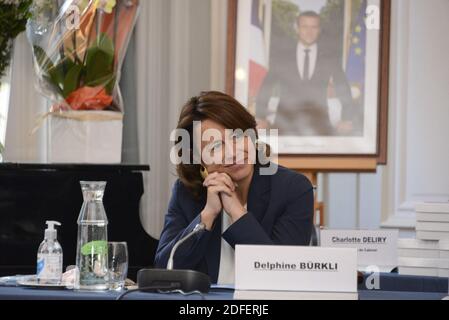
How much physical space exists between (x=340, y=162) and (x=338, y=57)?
0.51 m

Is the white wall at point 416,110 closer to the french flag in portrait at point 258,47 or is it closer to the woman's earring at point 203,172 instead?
the french flag in portrait at point 258,47

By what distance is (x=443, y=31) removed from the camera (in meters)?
4.35

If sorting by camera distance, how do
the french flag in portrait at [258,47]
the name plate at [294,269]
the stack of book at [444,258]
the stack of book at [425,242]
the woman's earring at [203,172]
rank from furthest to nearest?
the french flag in portrait at [258,47] → the stack of book at [425,242] → the stack of book at [444,258] → the woman's earring at [203,172] → the name plate at [294,269]

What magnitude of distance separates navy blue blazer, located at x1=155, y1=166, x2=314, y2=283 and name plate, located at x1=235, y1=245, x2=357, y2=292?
0.58 meters

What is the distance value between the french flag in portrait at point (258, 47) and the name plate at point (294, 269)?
2466 millimetres

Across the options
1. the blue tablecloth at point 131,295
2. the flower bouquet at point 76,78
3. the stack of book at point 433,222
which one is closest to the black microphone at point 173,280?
the blue tablecloth at point 131,295

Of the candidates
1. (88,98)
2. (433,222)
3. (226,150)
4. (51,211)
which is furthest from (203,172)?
(88,98)

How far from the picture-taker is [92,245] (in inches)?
86.0

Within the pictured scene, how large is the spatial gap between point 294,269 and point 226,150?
28.8 inches

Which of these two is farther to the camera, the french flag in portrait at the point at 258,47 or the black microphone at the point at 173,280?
the french flag in portrait at the point at 258,47

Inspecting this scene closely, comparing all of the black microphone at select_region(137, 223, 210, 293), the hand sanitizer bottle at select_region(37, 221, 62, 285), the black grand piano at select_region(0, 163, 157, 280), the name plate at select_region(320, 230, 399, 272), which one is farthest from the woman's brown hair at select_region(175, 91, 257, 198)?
the black grand piano at select_region(0, 163, 157, 280)

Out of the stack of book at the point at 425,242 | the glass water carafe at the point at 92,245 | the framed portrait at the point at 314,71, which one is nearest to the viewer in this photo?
the glass water carafe at the point at 92,245

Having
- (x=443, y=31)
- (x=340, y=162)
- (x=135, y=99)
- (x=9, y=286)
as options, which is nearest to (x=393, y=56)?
(x=443, y=31)

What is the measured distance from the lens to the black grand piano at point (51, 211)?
3629mm
